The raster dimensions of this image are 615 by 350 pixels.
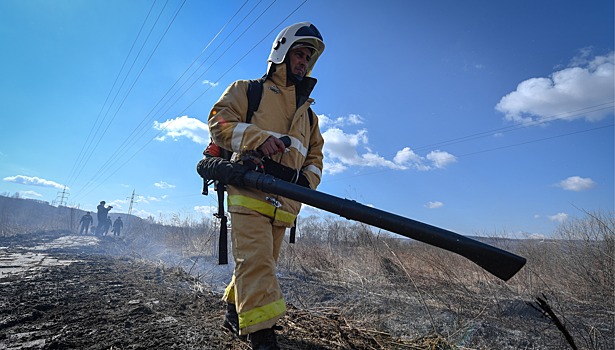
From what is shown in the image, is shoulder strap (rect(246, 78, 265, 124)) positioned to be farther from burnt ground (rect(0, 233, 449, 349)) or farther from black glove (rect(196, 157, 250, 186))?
burnt ground (rect(0, 233, 449, 349))

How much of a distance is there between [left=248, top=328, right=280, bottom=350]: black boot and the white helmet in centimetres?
194

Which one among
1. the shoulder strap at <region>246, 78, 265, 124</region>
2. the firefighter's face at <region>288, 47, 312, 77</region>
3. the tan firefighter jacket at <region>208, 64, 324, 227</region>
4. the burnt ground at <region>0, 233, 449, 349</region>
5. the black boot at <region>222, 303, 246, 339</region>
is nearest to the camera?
the burnt ground at <region>0, 233, 449, 349</region>

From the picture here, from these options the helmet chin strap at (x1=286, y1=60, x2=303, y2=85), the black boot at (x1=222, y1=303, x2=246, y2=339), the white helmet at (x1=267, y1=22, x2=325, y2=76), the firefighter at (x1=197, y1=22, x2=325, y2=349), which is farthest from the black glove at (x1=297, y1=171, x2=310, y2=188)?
the black boot at (x1=222, y1=303, x2=246, y2=339)

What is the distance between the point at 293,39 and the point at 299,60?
0.17 metres

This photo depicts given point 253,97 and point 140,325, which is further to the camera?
point 253,97

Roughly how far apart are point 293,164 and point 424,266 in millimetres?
5780

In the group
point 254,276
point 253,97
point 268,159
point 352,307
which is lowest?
point 352,307

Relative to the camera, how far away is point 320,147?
2812 mm

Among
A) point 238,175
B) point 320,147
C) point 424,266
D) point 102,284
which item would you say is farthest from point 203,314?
point 424,266

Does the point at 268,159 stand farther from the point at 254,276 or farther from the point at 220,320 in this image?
the point at 220,320

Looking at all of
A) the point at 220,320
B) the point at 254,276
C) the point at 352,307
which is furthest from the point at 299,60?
the point at 352,307

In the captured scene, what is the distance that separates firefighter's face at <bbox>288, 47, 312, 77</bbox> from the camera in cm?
257

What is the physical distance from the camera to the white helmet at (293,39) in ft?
8.13

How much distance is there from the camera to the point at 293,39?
8.20 feet
